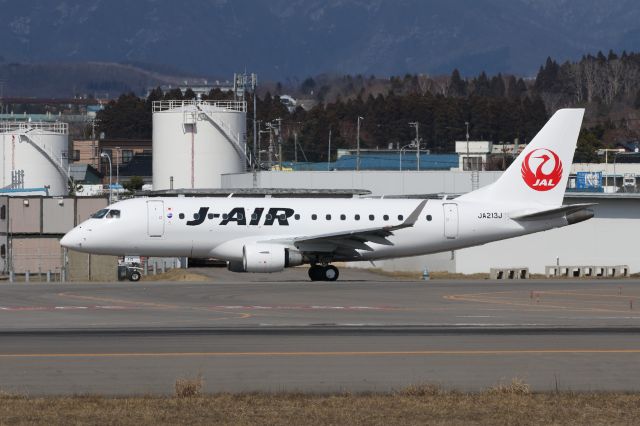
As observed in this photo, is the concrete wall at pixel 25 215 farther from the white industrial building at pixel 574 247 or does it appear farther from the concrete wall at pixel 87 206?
the white industrial building at pixel 574 247

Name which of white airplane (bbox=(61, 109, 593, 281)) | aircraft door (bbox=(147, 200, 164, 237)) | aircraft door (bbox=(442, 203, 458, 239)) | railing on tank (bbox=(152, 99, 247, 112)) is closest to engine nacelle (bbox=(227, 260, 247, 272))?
white airplane (bbox=(61, 109, 593, 281))

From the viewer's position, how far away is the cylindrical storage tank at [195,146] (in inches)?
3570

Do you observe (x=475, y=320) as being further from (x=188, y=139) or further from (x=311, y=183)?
(x=188, y=139)

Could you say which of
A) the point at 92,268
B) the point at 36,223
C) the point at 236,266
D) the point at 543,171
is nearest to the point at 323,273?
the point at 236,266

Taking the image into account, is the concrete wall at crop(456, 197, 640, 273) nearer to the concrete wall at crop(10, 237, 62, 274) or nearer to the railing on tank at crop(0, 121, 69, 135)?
the concrete wall at crop(10, 237, 62, 274)

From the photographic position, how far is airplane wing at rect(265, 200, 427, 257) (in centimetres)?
4759

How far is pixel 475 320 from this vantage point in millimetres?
30578

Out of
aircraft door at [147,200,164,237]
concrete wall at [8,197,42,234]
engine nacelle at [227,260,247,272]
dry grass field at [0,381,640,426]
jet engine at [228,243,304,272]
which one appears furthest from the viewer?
concrete wall at [8,197,42,234]

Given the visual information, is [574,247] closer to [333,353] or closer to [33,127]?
[333,353]

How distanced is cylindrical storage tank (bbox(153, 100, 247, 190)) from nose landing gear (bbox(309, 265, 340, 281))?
135 feet

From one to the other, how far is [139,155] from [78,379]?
165 metres

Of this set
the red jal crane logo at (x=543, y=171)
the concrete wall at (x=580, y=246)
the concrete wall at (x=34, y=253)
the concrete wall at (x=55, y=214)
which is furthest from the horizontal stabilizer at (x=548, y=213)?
the concrete wall at (x=55, y=214)

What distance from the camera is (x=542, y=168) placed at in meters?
50.9

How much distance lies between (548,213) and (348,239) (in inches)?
332
